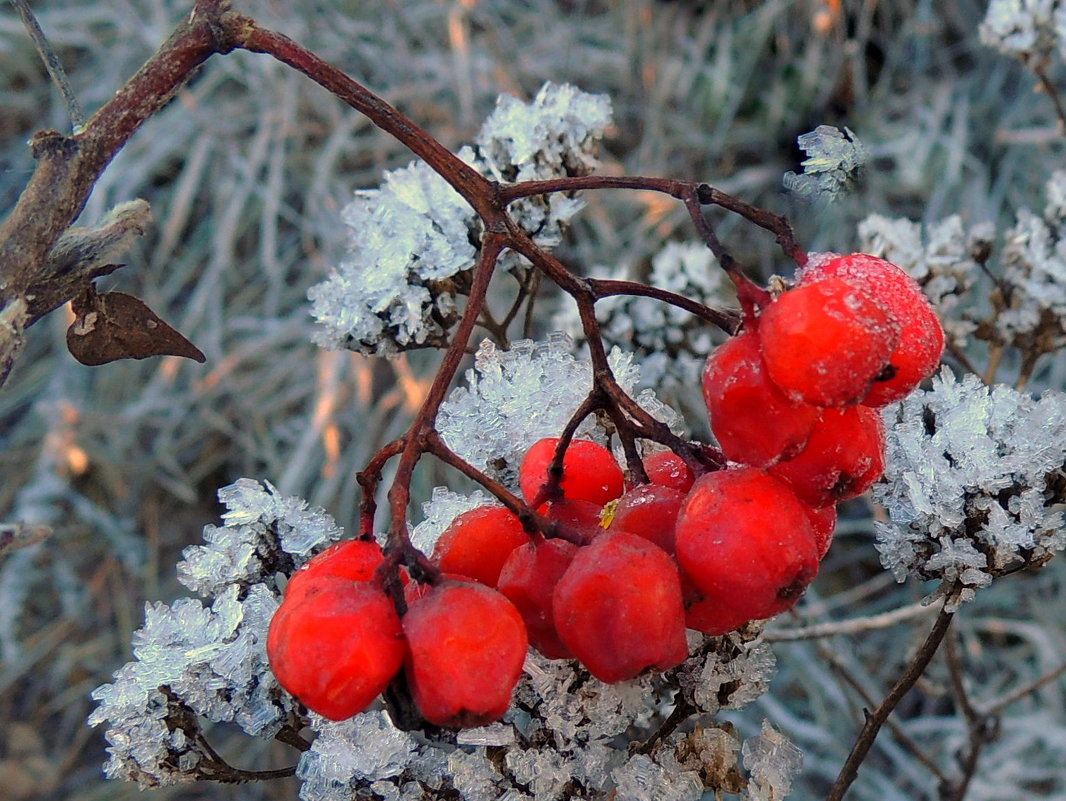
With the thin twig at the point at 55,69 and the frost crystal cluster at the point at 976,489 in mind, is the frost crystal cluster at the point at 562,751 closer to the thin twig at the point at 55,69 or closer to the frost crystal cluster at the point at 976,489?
the frost crystal cluster at the point at 976,489

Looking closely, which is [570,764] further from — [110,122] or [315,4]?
[315,4]

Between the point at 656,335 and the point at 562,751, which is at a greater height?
the point at 656,335

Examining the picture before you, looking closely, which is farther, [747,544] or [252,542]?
[252,542]

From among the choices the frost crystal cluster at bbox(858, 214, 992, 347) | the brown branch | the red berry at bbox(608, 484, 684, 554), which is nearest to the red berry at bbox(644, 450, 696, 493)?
the red berry at bbox(608, 484, 684, 554)

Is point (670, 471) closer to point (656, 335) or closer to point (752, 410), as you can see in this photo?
point (752, 410)

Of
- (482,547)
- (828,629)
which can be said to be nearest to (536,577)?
(482,547)

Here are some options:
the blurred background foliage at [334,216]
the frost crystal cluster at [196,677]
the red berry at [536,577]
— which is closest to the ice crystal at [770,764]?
the red berry at [536,577]

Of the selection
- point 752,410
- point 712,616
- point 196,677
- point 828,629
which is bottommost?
point 828,629
